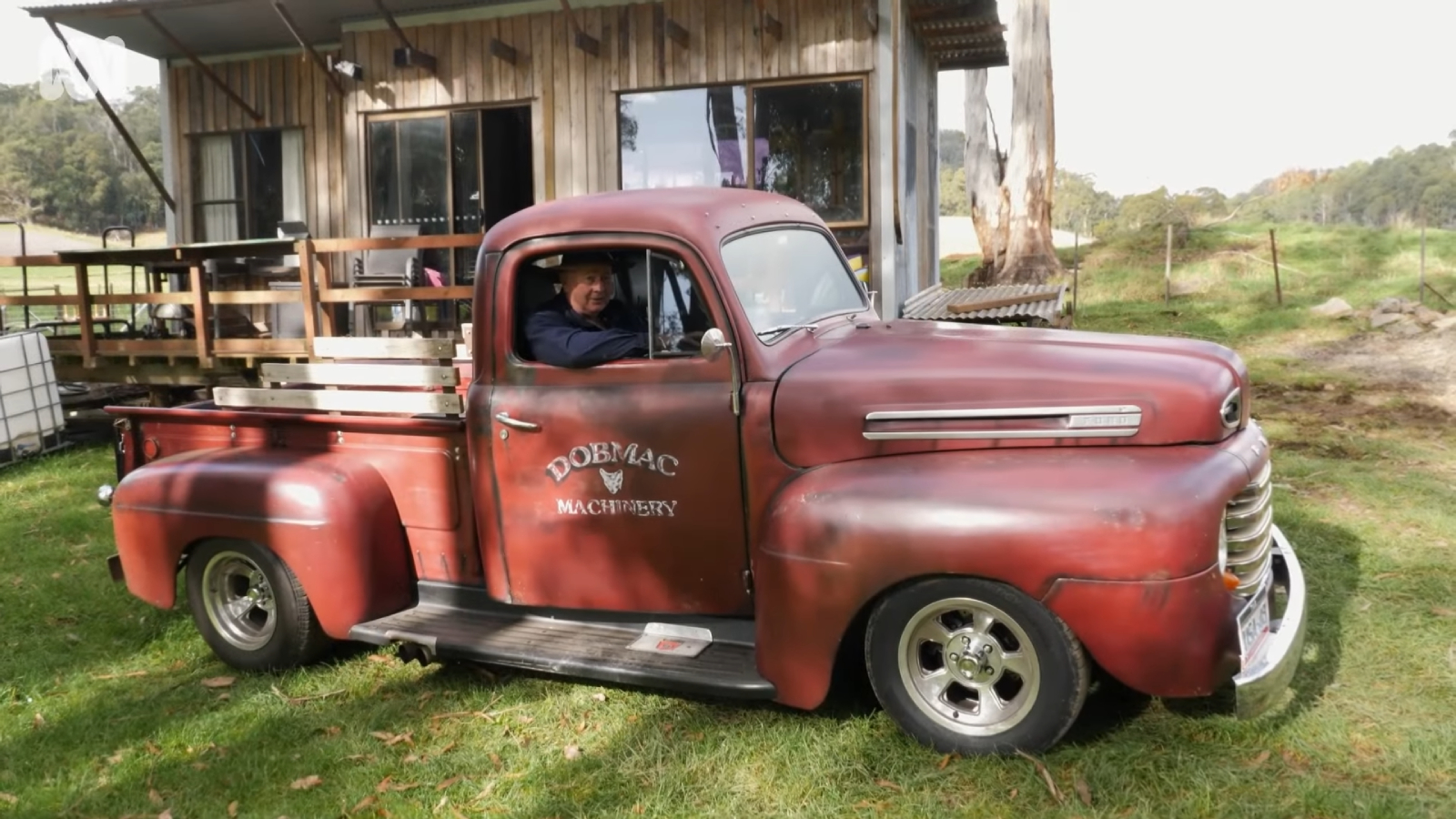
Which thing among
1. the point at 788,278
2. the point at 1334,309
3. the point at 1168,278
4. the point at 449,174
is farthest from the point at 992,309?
the point at 1168,278

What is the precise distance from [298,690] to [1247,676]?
11.9ft

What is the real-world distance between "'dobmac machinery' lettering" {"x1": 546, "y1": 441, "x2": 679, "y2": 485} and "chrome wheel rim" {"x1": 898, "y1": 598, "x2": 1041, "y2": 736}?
1076mm

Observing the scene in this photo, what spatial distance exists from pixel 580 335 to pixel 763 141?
248 inches

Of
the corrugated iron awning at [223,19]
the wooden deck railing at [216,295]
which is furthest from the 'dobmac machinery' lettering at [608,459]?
the corrugated iron awning at [223,19]

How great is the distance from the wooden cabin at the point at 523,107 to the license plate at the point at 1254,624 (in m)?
6.24

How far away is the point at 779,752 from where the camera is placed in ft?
12.6

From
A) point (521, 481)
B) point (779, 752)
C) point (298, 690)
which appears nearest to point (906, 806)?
point (779, 752)

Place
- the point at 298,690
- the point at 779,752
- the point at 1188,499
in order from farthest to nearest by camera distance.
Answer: the point at 298,690, the point at 779,752, the point at 1188,499

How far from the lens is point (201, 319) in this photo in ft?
31.6

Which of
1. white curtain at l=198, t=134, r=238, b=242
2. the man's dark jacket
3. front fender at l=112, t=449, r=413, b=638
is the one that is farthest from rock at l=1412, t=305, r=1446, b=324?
white curtain at l=198, t=134, r=238, b=242

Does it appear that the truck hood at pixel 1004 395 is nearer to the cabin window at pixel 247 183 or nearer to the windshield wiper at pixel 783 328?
the windshield wiper at pixel 783 328

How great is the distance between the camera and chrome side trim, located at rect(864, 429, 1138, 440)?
3574 millimetres

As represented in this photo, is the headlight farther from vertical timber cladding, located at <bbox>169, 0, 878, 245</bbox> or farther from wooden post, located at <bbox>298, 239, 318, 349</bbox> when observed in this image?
wooden post, located at <bbox>298, 239, 318, 349</bbox>

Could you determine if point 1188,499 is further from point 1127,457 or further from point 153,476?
point 153,476
